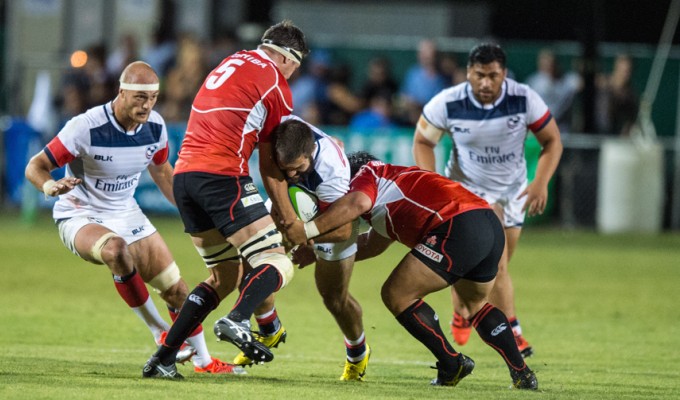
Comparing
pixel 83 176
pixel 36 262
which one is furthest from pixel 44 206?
pixel 83 176

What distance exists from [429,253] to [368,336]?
3.29m

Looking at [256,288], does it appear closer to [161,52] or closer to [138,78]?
[138,78]

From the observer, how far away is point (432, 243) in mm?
7898

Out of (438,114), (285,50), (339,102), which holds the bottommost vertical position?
(339,102)

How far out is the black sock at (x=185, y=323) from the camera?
7.86m

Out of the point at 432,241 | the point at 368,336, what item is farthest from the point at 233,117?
the point at 368,336

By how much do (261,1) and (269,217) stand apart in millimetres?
18651

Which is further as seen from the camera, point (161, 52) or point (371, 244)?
point (161, 52)

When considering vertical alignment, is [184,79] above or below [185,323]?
below

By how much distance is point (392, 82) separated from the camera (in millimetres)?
21203

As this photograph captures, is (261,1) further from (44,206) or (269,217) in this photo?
(269,217)

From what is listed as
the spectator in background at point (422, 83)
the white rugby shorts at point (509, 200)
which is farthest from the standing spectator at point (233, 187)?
the spectator in background at point (422, 83)

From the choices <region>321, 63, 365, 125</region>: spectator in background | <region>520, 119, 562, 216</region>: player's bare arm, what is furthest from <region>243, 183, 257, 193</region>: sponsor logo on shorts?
<region>321, 63, 365, 125</region>: spectator in background

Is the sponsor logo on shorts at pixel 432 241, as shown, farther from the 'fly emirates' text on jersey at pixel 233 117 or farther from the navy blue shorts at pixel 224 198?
the 'fly emirates' text on jersey at pixel 233 117
